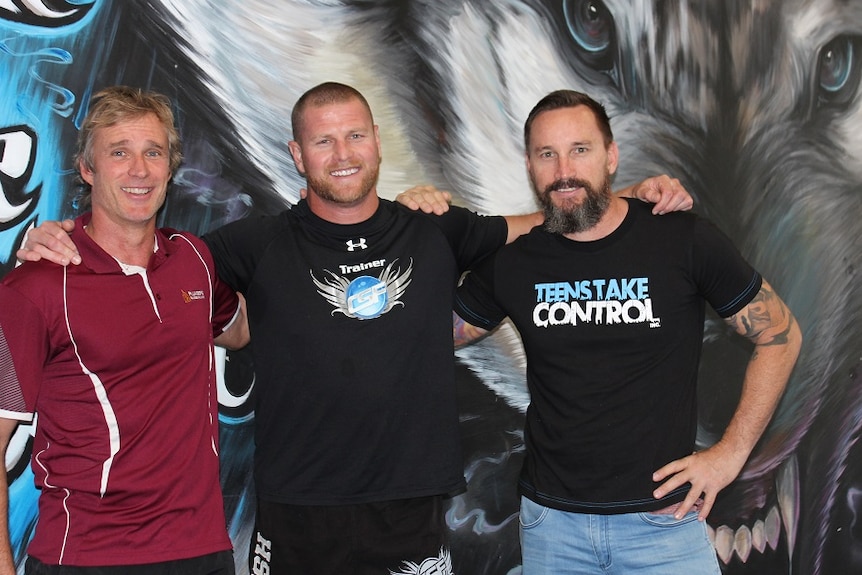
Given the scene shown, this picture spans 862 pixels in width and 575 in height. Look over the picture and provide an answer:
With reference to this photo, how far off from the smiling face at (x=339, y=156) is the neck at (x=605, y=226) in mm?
603

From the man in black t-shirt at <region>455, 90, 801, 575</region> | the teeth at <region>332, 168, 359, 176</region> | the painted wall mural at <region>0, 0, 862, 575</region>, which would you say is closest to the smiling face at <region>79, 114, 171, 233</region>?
the teeth at <region>332, 168, 359, 176</region>

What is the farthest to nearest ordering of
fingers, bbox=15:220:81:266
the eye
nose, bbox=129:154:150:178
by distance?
the eye < nose, bbox=129:154:150:178 < fingers, bbox=15:220:81:266

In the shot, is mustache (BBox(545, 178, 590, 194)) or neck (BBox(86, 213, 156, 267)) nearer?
neck (BBox(86, 213, 156, 267))

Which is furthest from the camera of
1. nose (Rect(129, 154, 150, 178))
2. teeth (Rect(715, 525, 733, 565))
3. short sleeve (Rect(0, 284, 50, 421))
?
teeth (Rect(715, 525, 733, 565))

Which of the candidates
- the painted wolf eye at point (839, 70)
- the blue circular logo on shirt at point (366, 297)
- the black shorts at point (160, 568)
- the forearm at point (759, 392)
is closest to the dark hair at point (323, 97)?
the blue circular logo on shirt at point (366, 297)

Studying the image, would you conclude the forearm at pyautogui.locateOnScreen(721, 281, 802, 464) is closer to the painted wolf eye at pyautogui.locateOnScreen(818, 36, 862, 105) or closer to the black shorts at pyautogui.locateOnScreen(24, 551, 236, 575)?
the painted wolf eye at pyautogui.locateOnScreen(818, 36, 862, 105)

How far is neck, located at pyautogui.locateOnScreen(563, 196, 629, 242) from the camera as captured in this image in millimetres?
2428

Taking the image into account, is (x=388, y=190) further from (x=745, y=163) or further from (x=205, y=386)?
(x=745, y=163)

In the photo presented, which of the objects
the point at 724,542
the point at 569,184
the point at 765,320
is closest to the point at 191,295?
the point at 569,184

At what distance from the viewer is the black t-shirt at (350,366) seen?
2330 millimetres

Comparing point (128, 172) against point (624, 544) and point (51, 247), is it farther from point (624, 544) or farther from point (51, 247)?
point (624, 544)

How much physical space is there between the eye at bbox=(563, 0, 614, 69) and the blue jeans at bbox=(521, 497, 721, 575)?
→ 1.66 meters

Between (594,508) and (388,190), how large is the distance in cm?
131

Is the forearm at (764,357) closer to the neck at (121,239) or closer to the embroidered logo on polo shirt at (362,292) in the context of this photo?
the embroidered logo on polo shirt at (362,292)
